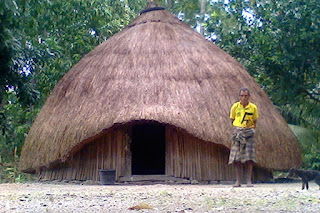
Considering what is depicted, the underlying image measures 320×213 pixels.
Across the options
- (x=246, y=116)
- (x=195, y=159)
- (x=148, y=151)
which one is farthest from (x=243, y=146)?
(x=148, y=151)

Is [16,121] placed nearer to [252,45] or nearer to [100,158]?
[100,158]

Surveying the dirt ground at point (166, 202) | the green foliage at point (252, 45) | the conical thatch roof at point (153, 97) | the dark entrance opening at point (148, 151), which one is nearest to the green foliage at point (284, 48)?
the green foliage at point (252, 45)

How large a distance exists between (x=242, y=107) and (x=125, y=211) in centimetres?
398

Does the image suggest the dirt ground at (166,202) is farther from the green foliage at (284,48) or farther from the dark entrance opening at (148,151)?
the dark entrance opening at (148,151)

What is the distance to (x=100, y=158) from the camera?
11.8 meters

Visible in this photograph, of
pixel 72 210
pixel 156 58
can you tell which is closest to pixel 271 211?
pixel 72 210

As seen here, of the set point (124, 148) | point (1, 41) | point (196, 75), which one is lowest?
point (124, 148)

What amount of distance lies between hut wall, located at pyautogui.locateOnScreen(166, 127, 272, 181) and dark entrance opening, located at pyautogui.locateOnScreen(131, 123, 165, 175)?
11.3ft

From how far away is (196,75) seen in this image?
40.2 feet

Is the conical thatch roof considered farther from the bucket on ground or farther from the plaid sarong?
the plaid sarong

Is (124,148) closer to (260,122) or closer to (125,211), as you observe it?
(260,122)

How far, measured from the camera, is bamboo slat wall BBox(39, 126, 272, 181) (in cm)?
1153

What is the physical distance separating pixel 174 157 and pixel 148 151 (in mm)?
4294

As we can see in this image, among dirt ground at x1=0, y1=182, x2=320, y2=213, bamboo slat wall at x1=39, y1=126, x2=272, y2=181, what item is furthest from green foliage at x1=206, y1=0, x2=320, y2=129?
dirt ground at x1=0, y1=182, x2=320, y2=213
